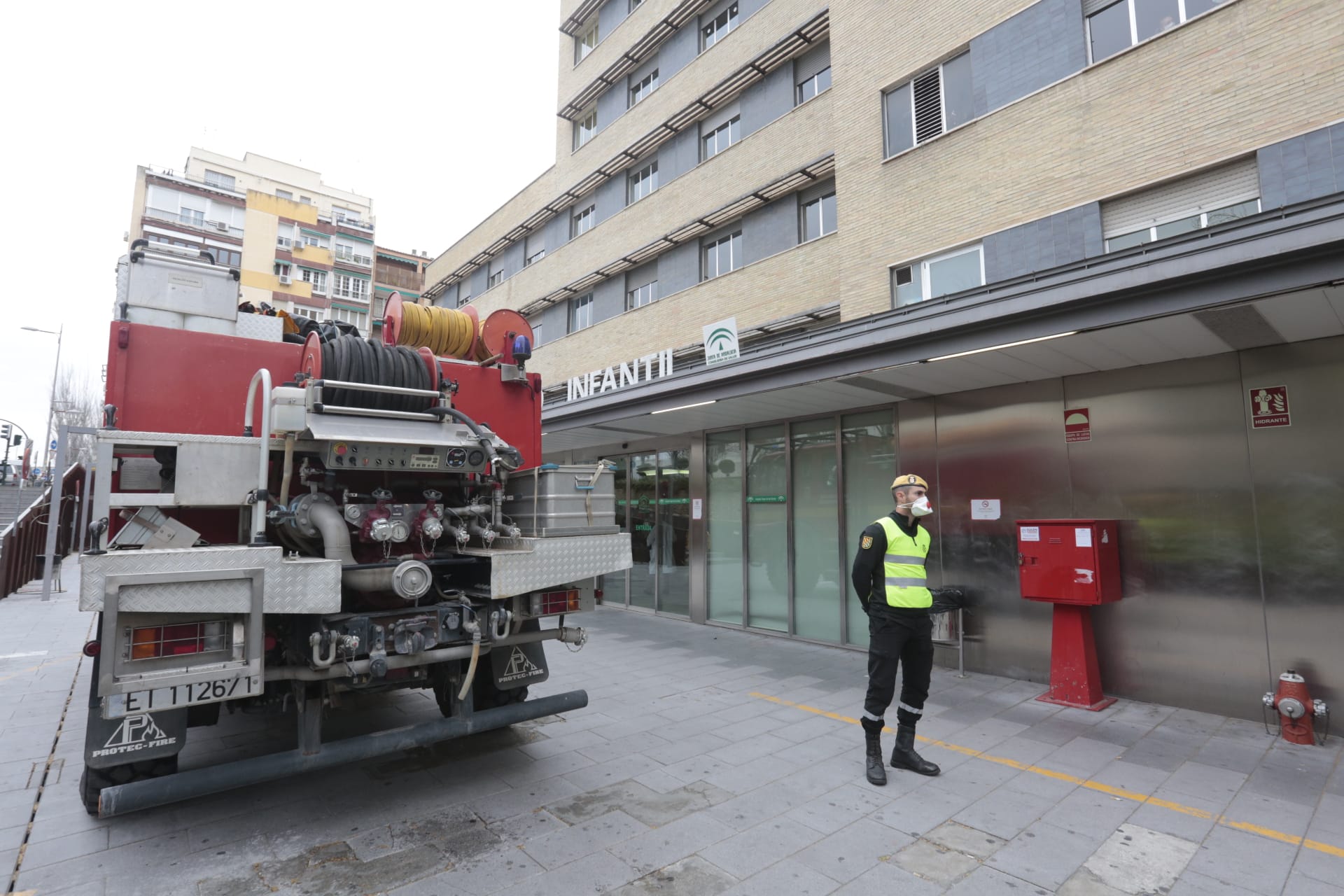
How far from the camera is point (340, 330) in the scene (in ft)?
17.8

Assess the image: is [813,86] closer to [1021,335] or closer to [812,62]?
[812,62]

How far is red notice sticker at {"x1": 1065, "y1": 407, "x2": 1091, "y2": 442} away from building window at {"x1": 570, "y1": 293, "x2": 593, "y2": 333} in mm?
13170

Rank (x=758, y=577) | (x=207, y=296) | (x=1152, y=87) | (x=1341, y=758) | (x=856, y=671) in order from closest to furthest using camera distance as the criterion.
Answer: (x=207, y=296)
(x=1341, y=758)
(x=1152, y=87)
(x=856, y=671)
(x=758, y=577)

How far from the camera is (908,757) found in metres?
4.79

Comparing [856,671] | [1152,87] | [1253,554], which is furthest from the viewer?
[856,671]

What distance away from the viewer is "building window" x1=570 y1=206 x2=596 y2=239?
1932 cm

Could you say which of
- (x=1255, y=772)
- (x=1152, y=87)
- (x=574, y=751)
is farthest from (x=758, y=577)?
(x=1152, y=87)

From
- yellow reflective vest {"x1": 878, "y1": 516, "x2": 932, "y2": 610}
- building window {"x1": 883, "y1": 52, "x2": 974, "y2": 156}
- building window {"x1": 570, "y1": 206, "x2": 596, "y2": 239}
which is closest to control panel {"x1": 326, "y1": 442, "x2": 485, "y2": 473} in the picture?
yellow reflective vest {"x1": 878, "y1": 516, "x2": 932, "y2": 610}

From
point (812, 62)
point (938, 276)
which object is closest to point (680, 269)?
point (812, 62)

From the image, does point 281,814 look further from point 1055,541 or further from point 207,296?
point 1055,541

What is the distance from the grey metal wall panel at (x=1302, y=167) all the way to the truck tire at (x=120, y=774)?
9.42 meters

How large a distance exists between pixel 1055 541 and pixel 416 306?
6.16 m

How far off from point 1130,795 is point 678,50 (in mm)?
17370

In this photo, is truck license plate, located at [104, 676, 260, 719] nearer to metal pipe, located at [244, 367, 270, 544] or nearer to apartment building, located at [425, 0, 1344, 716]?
metal pipe, located at [244, 367, 270, 544]
